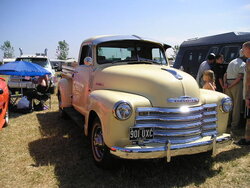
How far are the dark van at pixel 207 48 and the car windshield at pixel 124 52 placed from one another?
405 centimetres

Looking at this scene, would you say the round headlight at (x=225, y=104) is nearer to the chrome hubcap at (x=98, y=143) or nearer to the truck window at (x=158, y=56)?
the truck window at (x=158, y=56)

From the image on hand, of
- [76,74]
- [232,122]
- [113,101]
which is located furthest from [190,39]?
[113,101]

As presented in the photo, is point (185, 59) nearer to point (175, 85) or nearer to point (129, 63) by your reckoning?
point (129, 63)

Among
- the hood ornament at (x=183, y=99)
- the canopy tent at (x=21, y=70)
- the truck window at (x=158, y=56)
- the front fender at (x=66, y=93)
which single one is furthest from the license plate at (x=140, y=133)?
the canopy tent at (x=21, y=70)

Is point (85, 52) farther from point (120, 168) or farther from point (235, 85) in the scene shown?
point (235, 85)

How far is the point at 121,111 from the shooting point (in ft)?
10.6

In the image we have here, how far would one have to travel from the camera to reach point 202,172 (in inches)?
149

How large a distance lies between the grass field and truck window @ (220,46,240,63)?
4431mm

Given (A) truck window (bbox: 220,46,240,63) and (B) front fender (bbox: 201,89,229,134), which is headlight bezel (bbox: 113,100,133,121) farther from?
(A) truck window (bbox: 220,46,240,63)

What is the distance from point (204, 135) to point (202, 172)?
578 millimetres

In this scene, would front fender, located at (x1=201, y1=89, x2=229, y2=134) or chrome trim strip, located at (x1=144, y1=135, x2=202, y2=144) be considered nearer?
chrome trim strip, located at (x1=144, y1=135, x2=202, y2=144)

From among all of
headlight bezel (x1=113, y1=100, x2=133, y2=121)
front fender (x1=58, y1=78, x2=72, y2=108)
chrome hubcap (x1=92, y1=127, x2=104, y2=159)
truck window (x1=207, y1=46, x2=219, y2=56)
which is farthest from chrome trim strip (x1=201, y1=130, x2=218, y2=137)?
truck window (x1=207, y1=46, x2=219, y2=56)

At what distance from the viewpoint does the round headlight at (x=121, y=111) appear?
127 inches

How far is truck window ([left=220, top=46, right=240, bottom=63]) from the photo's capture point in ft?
27.3
